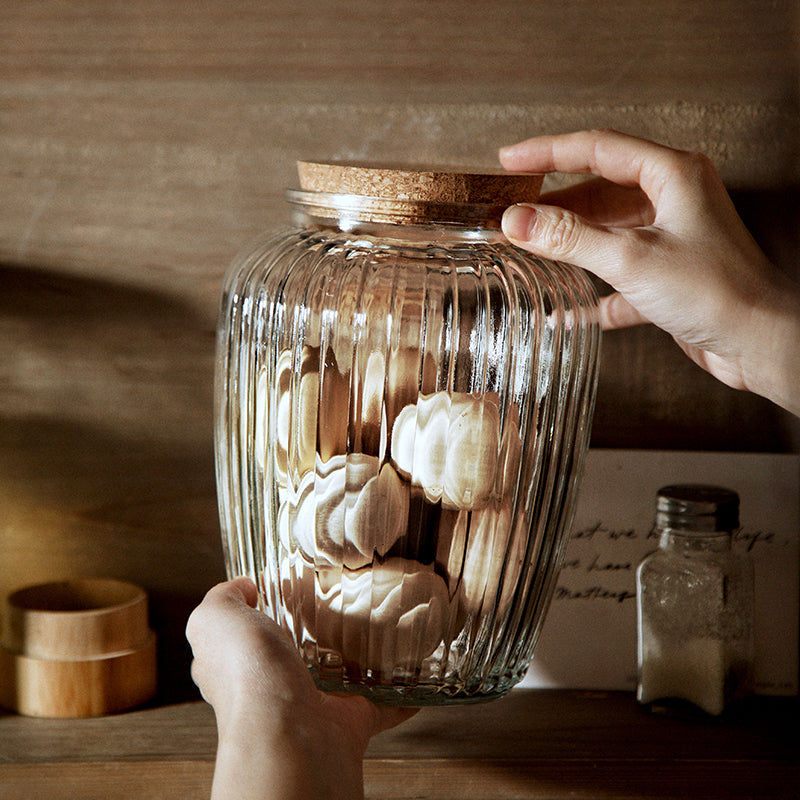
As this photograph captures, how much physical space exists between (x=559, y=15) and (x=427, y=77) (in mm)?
99

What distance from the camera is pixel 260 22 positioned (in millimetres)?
605

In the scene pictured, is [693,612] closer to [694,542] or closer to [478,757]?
[694,542]

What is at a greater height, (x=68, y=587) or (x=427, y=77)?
(x=427, y=77)

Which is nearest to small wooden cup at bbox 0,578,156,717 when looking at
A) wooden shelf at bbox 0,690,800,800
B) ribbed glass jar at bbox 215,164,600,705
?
wooden shelf at bbox 0,690,800,800

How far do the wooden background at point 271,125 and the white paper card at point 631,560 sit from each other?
30 millimetres

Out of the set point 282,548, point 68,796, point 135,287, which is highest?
point 135,287

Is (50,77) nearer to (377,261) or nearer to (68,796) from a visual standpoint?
(377,261)

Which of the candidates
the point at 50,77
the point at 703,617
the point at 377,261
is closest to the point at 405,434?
the point at 377,261

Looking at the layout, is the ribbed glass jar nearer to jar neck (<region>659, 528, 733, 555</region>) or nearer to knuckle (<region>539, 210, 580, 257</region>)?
knuckle (<region>539, 210, 580, 257</region>)

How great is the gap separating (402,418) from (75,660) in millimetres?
282

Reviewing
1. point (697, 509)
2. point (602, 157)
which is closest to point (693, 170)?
point (602, 157)

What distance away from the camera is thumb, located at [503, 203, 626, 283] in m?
0.44

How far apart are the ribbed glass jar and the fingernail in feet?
0.04

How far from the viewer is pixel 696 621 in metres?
0.56
